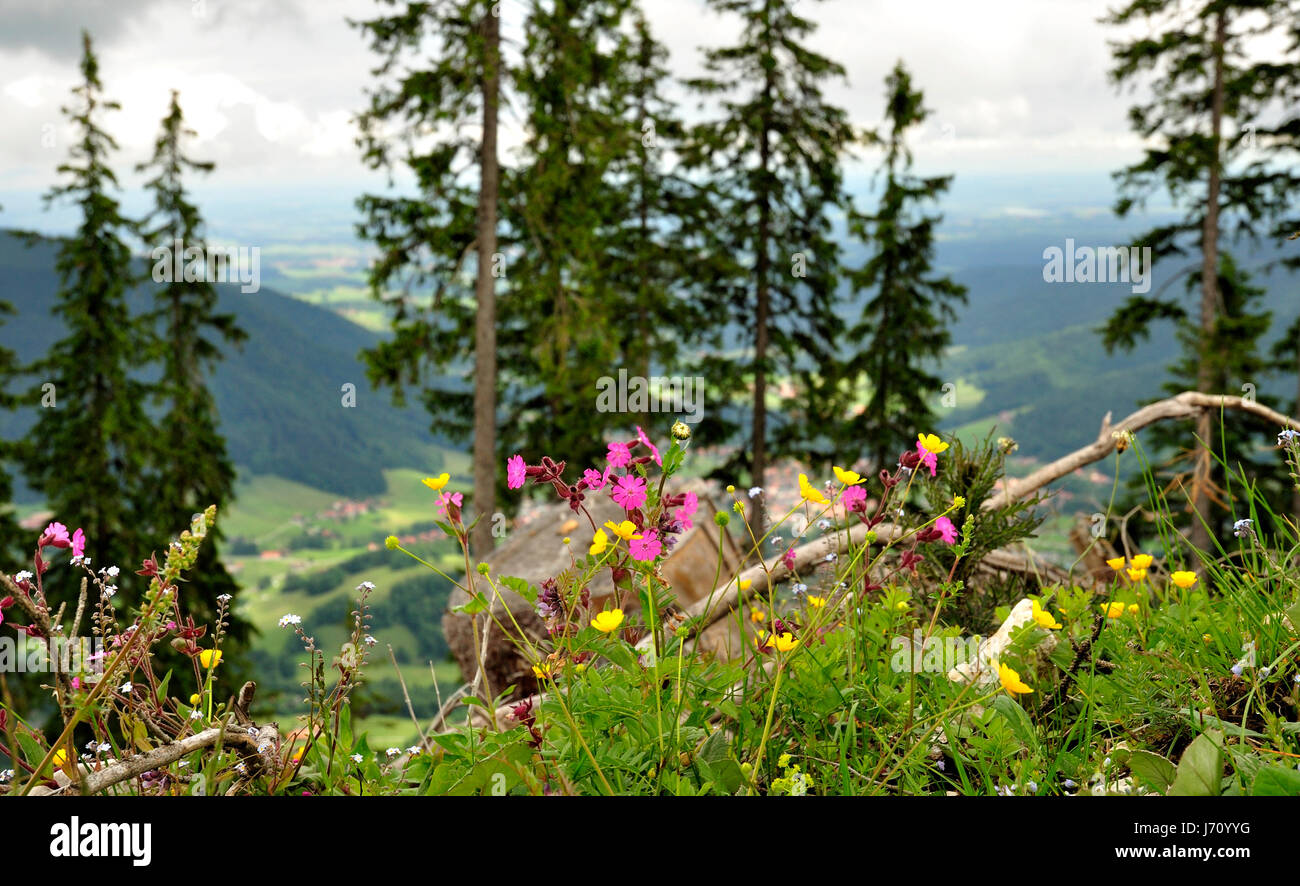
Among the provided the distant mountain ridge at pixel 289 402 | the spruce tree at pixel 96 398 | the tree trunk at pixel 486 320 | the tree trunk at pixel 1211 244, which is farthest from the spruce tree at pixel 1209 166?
the distant mountain ridge at pixel 289 402

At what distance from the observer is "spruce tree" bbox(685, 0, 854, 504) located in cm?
2030

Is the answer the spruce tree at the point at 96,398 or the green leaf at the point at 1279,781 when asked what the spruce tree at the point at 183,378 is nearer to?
the spruce tree at the point at 96,398

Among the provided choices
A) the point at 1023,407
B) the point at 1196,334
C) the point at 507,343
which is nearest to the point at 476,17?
the point at 507,343

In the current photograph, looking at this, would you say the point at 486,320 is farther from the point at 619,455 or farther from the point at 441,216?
the point at 619,455

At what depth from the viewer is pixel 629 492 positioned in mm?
1688

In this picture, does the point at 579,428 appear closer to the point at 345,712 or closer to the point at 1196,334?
the point at 1196,334

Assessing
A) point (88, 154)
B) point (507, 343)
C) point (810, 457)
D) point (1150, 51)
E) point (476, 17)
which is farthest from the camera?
point (810, 457)

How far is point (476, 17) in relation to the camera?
14.0 m

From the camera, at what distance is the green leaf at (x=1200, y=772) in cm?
130

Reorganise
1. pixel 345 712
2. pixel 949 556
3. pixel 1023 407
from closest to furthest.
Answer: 1. pixel 345 712
2. pixel 949 556
3. pixel 1023 407

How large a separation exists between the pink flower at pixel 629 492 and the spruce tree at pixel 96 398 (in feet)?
61.9

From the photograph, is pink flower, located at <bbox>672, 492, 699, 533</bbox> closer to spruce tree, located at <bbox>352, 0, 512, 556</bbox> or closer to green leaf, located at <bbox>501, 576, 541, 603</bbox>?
green leaf, located at <bbox>501, 576, 541, 603</bbox>

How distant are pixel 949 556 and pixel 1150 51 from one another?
20274 mm

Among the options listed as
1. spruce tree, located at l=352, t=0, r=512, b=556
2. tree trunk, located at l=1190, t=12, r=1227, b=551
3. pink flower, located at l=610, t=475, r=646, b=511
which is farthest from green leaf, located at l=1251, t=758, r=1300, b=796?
tree trunk, located at l=1190, t=12, r=1227, b=551
